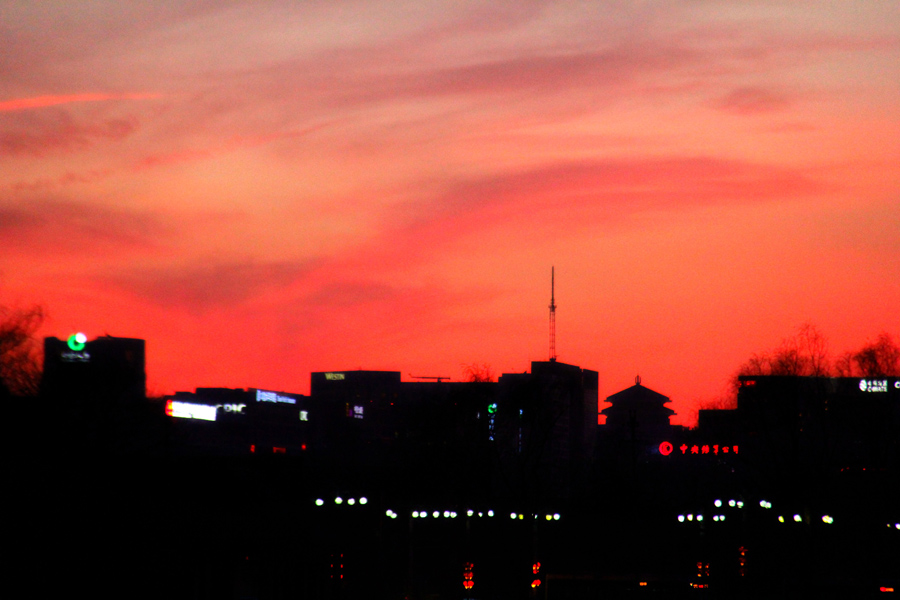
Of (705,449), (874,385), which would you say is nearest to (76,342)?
(705,449)

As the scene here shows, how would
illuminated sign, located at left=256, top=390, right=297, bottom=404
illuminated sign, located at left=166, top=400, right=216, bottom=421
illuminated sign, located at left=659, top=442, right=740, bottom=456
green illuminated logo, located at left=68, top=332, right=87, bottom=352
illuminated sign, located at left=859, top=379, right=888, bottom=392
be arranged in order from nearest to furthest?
green illuminated logo, located at left=68, top=332, right=87, bottom=352 → illuminated sign, located at left=659, top=442, right=740, bottom=456 → illuminated sign, located at left=859, top=379, right=888, bottom=392 → illuminated sign, located at left=166, top=400, right=216, bottom=421 → illuminated sign, located at left=256, top=390, right=297, bottom=404

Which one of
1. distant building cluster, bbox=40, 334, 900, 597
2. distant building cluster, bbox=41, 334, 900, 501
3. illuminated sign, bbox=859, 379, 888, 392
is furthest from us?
illuminated sign, bbox=859, 379, 888, 392

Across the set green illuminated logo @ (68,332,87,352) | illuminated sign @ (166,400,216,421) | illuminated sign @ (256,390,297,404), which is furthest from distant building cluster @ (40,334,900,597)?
illuminated sign @ (256,390,297,404)

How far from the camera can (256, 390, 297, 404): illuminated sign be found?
→ 185 meters

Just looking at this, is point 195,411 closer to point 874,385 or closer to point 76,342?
point 874,385

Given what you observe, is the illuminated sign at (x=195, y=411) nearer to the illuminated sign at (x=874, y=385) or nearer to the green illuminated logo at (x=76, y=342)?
the illuminated sign at (x=874, y=385)

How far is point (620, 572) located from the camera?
4928 cm

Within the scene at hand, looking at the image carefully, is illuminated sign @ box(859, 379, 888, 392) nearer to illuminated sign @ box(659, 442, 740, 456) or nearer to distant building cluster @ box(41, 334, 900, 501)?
distant building cluster @ box(41, 334, 900, 501)

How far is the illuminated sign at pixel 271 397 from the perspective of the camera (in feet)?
607

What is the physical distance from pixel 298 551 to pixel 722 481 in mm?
54403

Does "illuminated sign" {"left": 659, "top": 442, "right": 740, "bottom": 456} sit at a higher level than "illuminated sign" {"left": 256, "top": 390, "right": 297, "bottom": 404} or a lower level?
lower

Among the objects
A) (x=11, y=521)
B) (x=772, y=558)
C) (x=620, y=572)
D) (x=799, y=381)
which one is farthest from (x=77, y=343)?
(x=799, y=381)

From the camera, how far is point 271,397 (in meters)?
187

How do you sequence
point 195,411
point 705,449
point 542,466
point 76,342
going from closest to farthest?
point 76,342, point 705,449, point 542,466, point 195,411
